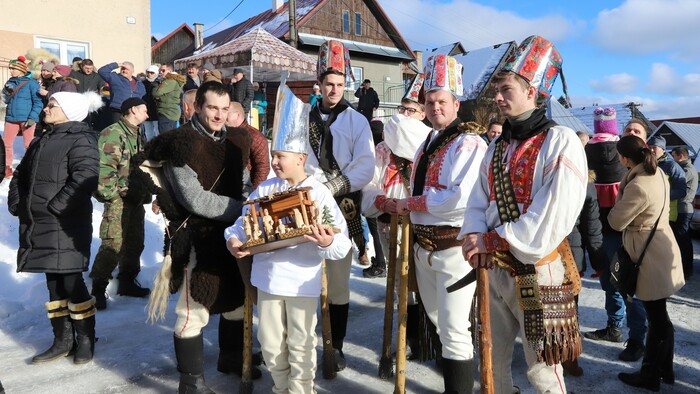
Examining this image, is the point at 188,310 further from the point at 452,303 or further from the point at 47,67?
the point at 47,67

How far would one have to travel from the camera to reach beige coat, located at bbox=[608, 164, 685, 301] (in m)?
3.71

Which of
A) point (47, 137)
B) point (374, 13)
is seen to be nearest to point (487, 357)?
point (47, 137)

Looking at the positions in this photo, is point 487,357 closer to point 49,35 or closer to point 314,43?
point 49,35

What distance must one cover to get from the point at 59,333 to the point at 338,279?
2.30 m

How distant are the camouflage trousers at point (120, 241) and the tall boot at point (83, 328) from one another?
1.32 meters

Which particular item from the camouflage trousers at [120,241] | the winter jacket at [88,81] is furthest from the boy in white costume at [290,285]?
the winter jacket at [88,81]

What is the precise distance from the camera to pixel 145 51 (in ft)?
54.9

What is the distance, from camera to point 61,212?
390cm

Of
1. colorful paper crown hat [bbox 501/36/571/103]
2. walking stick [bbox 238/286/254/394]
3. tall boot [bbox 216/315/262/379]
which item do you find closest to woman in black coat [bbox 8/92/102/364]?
tall boot [bbox 216/315/262/379]

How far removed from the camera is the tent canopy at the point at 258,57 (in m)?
15.8

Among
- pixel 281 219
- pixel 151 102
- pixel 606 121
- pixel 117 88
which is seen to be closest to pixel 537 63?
pixel 281 219

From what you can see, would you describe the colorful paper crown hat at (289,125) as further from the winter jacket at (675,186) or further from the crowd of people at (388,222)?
the winter jacket at (675,186)

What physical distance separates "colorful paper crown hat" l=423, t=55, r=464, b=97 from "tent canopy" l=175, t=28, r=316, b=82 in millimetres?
12832

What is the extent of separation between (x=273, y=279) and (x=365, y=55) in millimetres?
30035
